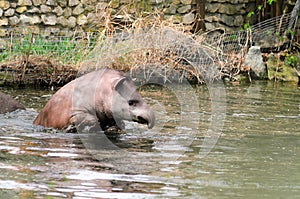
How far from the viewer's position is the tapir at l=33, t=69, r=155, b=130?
8.17 meters

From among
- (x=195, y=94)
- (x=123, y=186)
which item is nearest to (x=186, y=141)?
(x=123, y=186)

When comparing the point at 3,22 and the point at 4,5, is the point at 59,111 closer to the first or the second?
the point at 3,22

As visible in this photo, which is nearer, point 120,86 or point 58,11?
point 120,86

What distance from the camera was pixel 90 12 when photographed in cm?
1666

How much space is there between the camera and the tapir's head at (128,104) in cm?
808

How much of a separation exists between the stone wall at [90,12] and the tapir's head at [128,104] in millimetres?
7293

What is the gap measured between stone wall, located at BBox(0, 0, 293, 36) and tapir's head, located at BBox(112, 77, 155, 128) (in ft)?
23.9

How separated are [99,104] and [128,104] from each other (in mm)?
425

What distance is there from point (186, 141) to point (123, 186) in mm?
2465

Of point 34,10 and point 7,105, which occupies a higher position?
point 34,10

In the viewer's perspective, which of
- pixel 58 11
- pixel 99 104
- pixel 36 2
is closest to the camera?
pixel 99 104

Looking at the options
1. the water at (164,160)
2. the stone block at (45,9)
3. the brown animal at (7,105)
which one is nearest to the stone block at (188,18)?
the stone block at (45,9)

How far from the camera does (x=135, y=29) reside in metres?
14.0

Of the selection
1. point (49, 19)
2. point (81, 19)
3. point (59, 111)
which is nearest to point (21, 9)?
point (49, 19)
